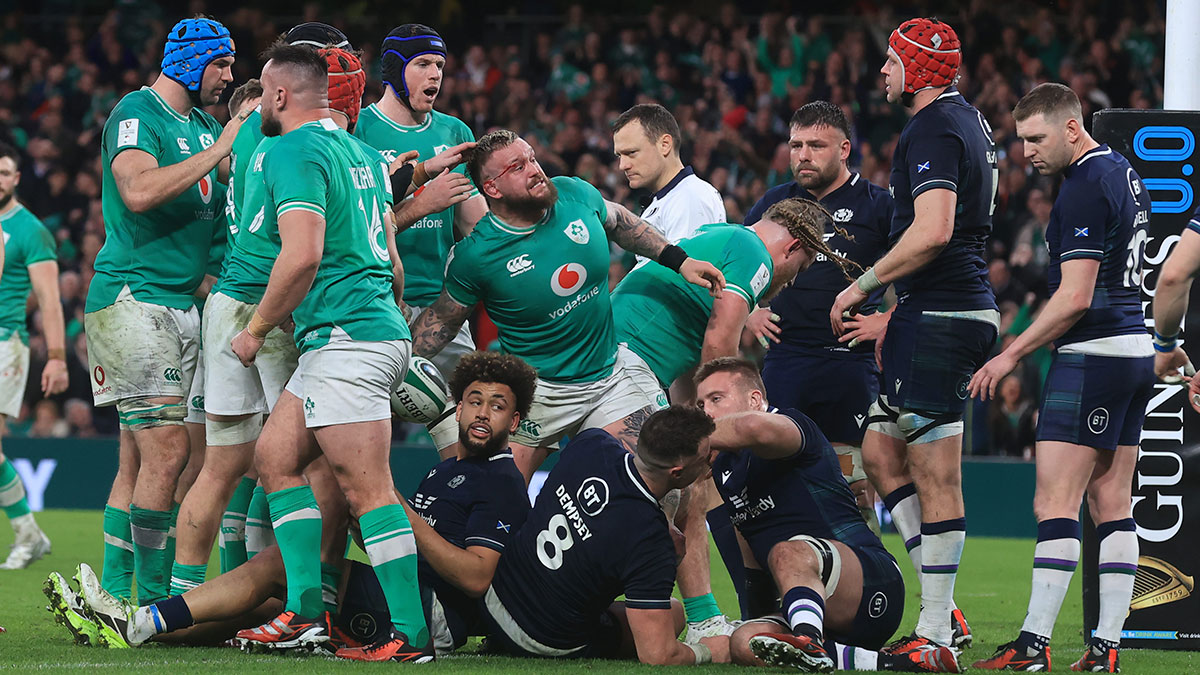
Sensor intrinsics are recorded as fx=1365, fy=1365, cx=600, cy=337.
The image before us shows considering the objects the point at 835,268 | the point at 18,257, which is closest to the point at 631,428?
the point at 835,268

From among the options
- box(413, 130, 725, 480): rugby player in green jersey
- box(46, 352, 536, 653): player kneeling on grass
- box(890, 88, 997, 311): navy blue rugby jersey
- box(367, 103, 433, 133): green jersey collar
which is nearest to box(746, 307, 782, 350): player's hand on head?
box(413, 130, 725, 480): rugby player in green jersey

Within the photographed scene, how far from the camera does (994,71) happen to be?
52.3 ft

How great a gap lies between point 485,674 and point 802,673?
1.22 metres

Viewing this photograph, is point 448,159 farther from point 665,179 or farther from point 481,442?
point 665,179

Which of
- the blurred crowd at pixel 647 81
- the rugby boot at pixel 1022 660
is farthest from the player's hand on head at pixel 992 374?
the blurred crowd at pixel 647 81

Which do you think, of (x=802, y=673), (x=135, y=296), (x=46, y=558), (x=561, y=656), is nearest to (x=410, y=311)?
(x=135, y=296)

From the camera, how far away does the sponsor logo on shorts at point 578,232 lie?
6211 mm

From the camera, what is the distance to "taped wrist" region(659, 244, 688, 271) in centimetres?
632

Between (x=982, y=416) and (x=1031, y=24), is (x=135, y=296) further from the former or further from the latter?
(x=1031, y=24)

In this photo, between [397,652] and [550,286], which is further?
[550,286]

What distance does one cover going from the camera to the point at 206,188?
22.3ft

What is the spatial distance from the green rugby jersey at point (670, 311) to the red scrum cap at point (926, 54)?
105 cm

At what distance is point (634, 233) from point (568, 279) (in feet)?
1.58

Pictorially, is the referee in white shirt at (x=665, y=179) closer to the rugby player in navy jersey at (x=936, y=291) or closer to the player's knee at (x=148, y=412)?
the rugby player in navy jersey at (x=936, y=291)
